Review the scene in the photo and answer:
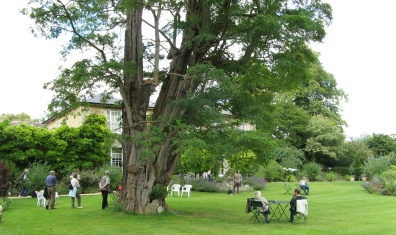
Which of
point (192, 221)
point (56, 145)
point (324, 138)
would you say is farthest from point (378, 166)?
point (56, 145)

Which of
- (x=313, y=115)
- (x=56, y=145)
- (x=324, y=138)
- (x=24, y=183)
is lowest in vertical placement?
(x=24, y=183)

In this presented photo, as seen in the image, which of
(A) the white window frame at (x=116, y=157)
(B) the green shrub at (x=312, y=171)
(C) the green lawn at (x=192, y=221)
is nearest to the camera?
(C) the green lawn at (x=192, y=221)

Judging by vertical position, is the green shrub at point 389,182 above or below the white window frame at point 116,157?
below

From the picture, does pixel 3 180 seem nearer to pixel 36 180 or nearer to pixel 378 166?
pixel 36 180

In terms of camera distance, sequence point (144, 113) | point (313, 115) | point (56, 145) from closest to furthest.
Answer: point (144, 113), point (56, 145), point (313, 115)

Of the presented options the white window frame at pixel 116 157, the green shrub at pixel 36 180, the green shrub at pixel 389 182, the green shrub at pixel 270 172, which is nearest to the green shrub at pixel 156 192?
the green shrub at pixel 36 180

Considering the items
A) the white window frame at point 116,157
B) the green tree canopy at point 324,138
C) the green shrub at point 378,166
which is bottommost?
the green shrub at point 378,166

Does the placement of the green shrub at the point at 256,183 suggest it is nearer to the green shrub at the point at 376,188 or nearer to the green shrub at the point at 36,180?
the green shrub at the point at 376,188

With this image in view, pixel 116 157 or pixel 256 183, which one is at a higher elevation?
pixel 116 157

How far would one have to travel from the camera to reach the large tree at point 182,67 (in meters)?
14.3

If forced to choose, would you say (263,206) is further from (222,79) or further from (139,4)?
(139,4)

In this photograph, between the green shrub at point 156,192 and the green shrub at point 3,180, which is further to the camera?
the green shrub at point 3,180

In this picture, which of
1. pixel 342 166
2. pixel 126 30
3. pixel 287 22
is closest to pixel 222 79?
pixel 287 22

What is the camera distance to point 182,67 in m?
17.2
